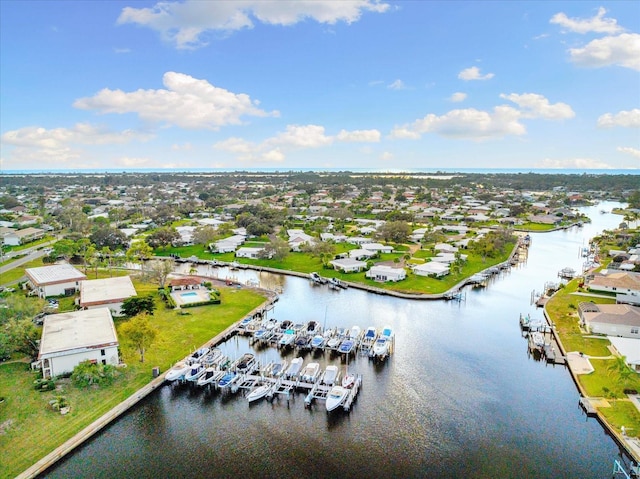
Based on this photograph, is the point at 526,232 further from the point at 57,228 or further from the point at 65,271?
the point at 57,228

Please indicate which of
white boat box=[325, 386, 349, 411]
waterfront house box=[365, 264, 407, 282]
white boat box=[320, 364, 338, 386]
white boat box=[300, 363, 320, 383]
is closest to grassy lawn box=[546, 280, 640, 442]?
white boat box=[325, 386, 349, 411]

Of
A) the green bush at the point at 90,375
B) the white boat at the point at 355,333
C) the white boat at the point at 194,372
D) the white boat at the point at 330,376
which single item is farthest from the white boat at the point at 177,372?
the white boat at the point at 355,333

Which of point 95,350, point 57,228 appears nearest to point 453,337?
point 95,350

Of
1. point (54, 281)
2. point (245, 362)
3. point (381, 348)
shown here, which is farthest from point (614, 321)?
point (54, 281)

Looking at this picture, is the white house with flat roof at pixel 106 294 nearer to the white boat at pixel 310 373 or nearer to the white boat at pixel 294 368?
the white boat at pixel 294 368

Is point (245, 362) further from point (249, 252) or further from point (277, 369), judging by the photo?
point (249, 252)
